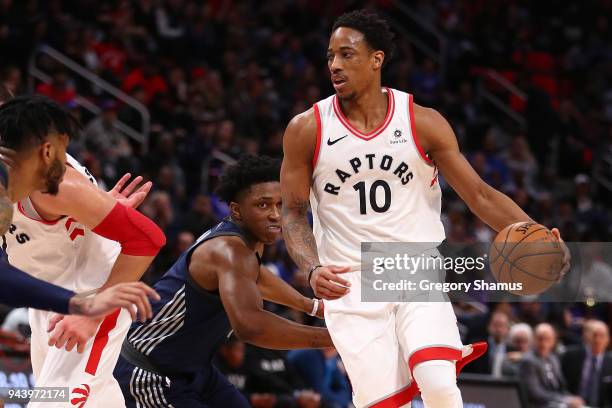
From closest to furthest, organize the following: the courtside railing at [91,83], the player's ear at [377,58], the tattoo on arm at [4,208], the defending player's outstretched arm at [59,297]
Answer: the defending player's outstretched arm at [59,297]
the tattoo on arm at [4,208]
the player's ear at [377,58]
the courtside railing at [91,83]

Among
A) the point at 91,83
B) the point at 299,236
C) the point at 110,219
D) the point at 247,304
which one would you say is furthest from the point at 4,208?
the point at 91,83

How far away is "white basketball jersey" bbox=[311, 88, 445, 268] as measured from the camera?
535cm

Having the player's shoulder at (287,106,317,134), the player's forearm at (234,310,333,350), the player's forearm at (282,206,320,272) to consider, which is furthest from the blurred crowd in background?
the player's shoulder at (287,106,317,134)

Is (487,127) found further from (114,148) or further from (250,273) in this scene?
(250,273)

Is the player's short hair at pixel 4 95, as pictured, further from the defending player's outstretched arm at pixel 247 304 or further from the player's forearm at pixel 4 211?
the player's forearm at pixel 4 211

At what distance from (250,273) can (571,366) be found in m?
6.56

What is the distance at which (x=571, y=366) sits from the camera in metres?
11.0

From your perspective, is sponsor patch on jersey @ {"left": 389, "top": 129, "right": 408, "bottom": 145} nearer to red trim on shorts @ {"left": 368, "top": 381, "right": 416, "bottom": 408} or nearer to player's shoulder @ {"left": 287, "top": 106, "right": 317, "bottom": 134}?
player's shoulder @ {"left": 287, "top": 106, "right": 317, "bottom": 134}

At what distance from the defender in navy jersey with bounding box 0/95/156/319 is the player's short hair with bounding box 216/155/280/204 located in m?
1.35

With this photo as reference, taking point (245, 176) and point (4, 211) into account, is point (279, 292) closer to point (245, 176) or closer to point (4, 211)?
point (245, 176)

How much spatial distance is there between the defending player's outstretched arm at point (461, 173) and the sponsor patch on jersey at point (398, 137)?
0.07 m

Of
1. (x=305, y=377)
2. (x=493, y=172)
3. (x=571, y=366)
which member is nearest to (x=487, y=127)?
(x=493, y=172)

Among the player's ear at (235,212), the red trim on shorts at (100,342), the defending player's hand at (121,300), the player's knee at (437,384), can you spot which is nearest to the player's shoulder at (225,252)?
the player's ear at (235,212)

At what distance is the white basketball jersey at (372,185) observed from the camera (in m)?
5.35
